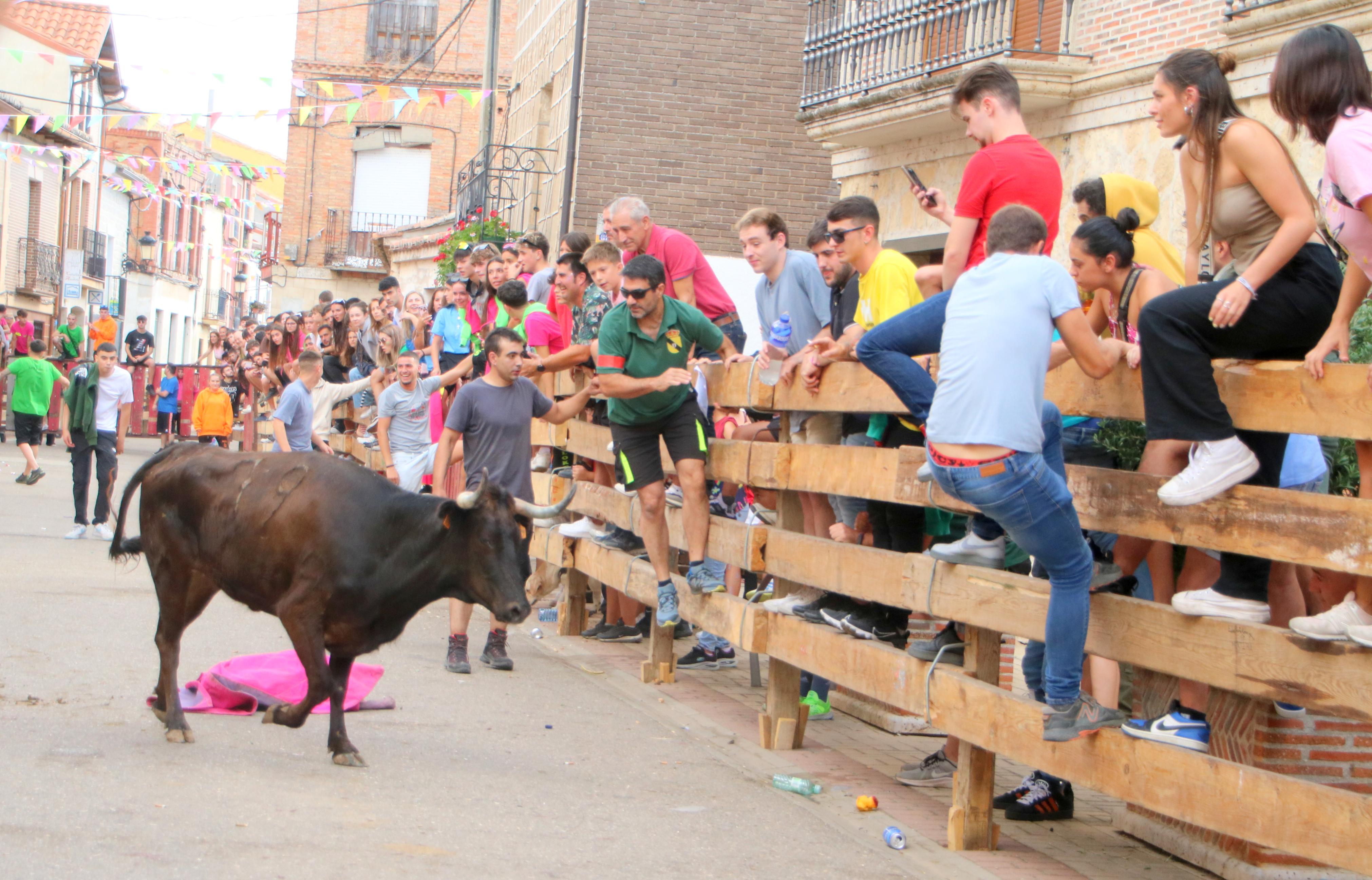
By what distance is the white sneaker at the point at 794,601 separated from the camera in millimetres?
7477

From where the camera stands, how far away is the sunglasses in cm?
732

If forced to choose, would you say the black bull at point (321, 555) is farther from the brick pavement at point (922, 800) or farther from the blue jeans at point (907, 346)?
→ the blue jeans at point (907, 346)

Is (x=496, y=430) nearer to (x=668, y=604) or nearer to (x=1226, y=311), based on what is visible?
(x=668, y=604)

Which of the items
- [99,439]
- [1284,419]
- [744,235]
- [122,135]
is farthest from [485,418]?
[122,135]

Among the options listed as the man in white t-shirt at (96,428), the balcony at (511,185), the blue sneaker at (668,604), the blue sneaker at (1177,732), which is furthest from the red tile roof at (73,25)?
the blue sneaker at (1177,732)

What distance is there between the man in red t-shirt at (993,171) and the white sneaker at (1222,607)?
1799 mm

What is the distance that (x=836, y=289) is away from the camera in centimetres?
791

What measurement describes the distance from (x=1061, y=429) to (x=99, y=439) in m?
12.6

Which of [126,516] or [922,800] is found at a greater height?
[126,516]

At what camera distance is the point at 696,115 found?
21.8 m

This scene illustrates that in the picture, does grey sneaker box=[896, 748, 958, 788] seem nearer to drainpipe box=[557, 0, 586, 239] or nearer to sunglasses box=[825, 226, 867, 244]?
sunglasses box=[825, 226, 867, 244]

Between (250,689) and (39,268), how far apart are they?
4480 cm

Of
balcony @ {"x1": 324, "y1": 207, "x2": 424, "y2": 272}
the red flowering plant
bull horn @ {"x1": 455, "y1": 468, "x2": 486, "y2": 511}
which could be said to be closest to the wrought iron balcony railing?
the red flowering plant

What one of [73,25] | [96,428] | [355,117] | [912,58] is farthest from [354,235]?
[912,58]
